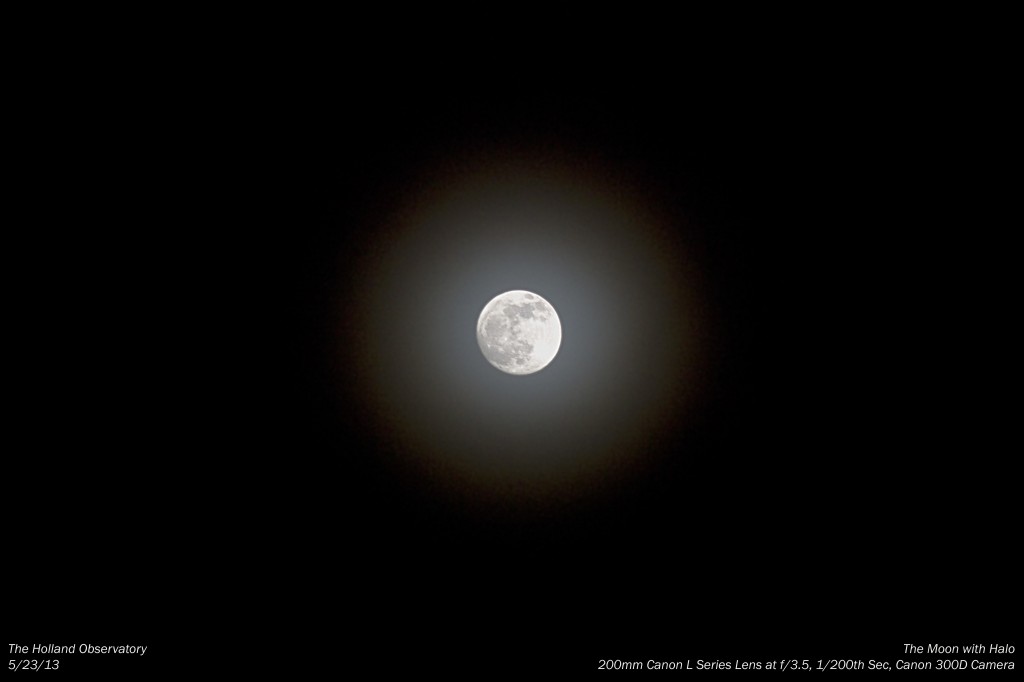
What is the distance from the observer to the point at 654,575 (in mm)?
6883

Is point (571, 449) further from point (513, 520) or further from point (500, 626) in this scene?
point (500, 626)

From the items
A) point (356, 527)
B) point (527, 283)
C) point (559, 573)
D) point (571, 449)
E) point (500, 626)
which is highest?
point (527, 283)

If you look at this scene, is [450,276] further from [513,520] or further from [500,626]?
[500,626]

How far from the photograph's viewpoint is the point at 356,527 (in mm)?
6844

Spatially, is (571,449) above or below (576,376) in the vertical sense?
below

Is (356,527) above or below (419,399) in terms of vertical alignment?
below

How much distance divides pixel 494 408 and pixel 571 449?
3.02 ft

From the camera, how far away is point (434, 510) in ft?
22.6

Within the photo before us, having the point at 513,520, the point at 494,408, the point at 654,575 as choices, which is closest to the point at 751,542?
the point at 654,575

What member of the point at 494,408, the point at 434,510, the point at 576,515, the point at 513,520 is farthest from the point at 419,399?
the point at 576,515

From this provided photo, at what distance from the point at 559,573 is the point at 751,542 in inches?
80.4

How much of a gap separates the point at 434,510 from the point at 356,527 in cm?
83

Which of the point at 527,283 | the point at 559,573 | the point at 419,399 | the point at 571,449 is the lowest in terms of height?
the point at 559,573

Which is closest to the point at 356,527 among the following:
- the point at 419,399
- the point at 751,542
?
the point at 419,399
